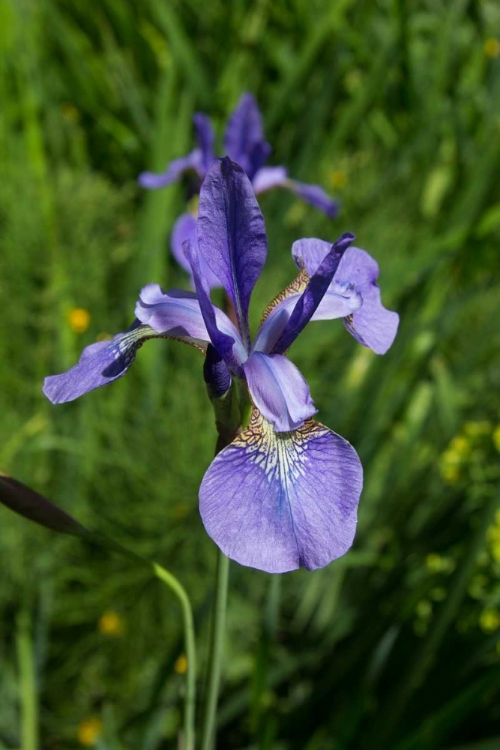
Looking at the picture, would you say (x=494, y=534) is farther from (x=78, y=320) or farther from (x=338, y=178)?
(x=338, y=178)

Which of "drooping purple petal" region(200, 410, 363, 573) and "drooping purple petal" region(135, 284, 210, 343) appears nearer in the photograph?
"drooping purple petal" region(200, 410, 363, 573)

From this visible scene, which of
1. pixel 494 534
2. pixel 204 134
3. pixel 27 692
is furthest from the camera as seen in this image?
pixel 204 134

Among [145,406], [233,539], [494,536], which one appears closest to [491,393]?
[494,536]

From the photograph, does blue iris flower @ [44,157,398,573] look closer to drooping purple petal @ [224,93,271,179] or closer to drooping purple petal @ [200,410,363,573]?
drooping purple petal @ [200,410,363,573]

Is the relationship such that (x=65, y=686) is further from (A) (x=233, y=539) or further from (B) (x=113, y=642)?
(A) (x=233, y=539)

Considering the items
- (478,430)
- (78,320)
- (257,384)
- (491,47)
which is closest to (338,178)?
(491,47)

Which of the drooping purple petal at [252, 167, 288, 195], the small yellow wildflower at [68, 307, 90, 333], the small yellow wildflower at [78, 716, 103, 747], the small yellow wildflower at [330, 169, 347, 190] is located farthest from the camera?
the small yellow wildflower at [330, 169, 347, 190]

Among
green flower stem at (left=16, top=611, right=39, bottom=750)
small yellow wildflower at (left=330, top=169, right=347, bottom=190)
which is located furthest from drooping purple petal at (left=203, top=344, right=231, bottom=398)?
small yellow wildflower at (left=330, top=169, right=347, bottom=190)

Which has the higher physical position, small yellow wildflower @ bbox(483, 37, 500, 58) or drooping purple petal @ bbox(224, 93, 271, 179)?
small yellow wildflower @ bbox(483, 37, 500, 58)

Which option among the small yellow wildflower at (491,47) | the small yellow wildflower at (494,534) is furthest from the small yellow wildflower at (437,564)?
the small yellow wildflower at (491,47)
